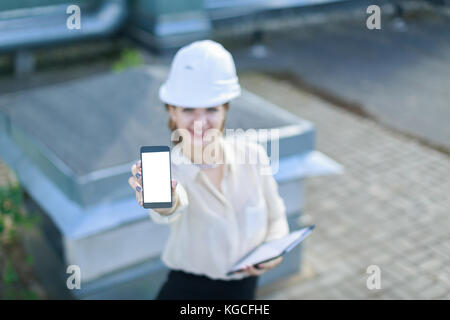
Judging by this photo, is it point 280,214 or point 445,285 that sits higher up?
point 280,214

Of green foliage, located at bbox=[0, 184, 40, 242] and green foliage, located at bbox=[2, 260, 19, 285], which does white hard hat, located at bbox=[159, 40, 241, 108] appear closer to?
green foliage, located at bbox=[0, 184, 40, 242]

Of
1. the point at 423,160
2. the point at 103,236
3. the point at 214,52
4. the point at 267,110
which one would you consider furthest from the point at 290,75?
the point at 214,52

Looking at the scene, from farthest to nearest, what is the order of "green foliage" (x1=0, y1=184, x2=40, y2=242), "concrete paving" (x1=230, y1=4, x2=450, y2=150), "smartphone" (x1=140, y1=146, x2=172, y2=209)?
1. "concrete paving" (x1=230, y1=4, x2=450, y2=150)
2. "green foliage" (x1=0, y1=184, x2=40, y2=242)
3. "smartphone" (x1=140, y1=146, x2=172, y2=209)

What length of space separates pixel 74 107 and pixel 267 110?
1.38 m

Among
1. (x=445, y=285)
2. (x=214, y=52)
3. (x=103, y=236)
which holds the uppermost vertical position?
(x=214, y=52)

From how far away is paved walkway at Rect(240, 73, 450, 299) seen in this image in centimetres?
429

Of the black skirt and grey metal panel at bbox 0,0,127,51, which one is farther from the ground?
grey metal panel at bbox 0,0,127,51

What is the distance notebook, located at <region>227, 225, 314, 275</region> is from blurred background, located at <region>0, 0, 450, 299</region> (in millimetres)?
970

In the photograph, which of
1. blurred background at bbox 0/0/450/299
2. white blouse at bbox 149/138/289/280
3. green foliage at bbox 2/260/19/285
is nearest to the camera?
white blouse at bbox 149/138/289/280

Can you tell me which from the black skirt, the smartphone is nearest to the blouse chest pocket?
the black skirt

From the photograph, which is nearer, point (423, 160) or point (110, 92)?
point (110, 92)

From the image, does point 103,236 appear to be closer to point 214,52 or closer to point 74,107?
point 74,107

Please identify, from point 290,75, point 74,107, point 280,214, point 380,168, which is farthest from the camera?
point 290,75
